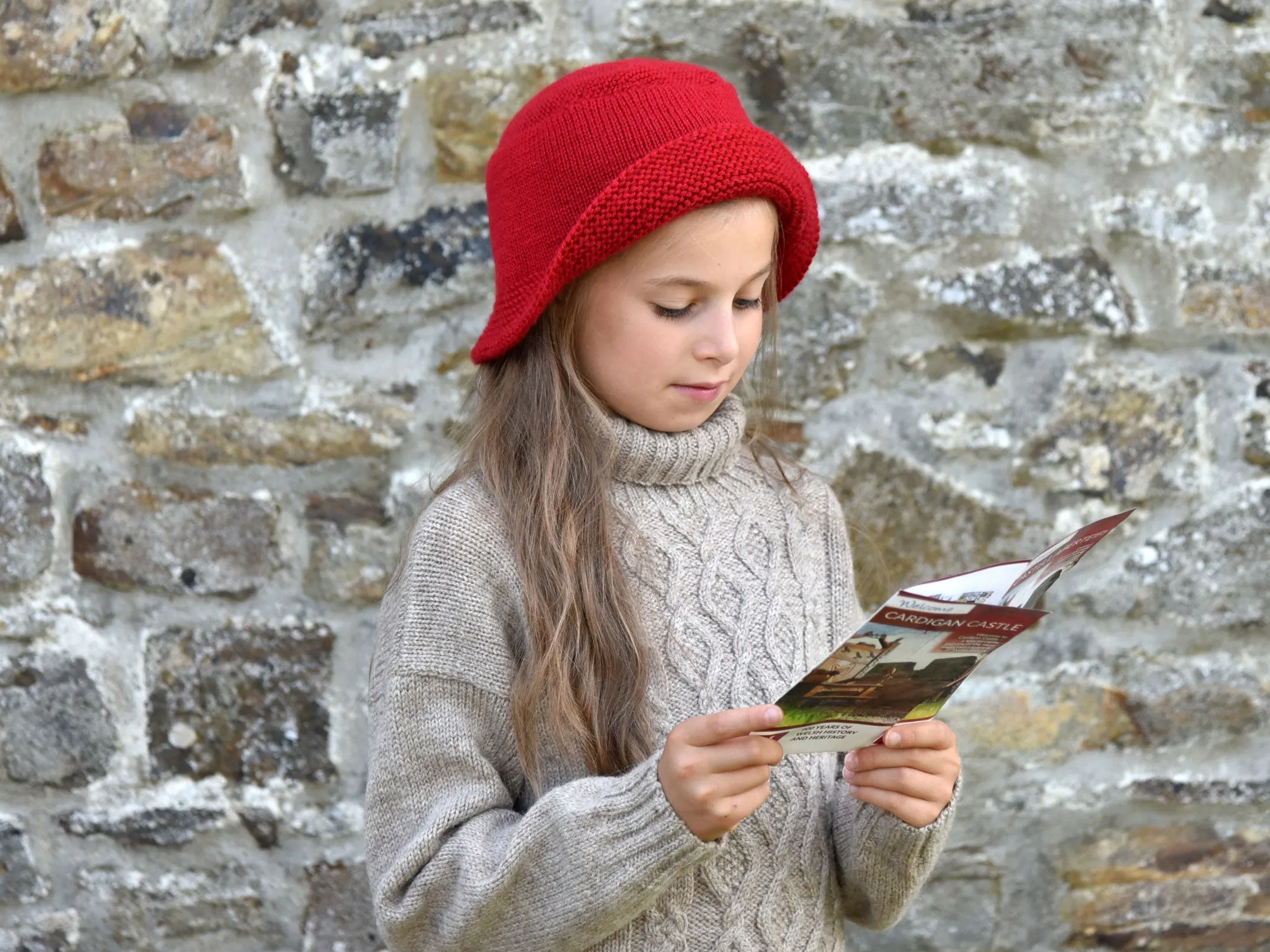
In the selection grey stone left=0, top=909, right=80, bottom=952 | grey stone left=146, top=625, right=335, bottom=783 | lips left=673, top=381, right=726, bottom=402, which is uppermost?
lips left=673, top=381, right=726, bottom=402

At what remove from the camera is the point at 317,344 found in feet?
6.53

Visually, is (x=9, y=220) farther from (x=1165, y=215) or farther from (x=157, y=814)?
(x=1165, y=215)

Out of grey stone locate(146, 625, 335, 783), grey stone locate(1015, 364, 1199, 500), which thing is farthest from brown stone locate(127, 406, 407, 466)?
grey stone locate(1015, 364, 1199, 500)

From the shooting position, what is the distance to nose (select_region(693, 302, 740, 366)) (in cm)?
134

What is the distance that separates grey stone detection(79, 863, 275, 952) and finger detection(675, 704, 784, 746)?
124cm

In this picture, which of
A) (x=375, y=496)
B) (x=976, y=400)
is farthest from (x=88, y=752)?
(x=976, y=400)

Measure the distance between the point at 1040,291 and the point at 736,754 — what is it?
1.20 metres

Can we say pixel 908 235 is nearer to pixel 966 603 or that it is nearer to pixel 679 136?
pixel 679 136

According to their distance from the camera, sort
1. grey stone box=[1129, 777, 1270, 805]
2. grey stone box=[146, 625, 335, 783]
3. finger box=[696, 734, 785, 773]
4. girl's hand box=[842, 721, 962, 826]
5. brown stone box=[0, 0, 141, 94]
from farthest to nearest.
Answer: grey stone box=[1129, 777, 1270, 805], grey stone box=[146, 625, 335, 783], brown stone box=[0, 0, 141, 94], girl's hand box=[842, 721, 962, 826], finger box=[696, 734, 785, 773]

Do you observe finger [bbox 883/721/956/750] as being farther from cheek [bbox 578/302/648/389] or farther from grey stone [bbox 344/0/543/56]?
grey stone [bbox 344/0/543/56]

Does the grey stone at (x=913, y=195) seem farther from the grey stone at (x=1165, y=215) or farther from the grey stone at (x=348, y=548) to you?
the grey stone at (x=348, y=548)

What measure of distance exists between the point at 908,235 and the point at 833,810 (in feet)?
3.27

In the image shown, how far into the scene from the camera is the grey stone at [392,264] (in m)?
1.97

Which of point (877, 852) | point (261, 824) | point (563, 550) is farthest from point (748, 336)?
point (261, 824)
